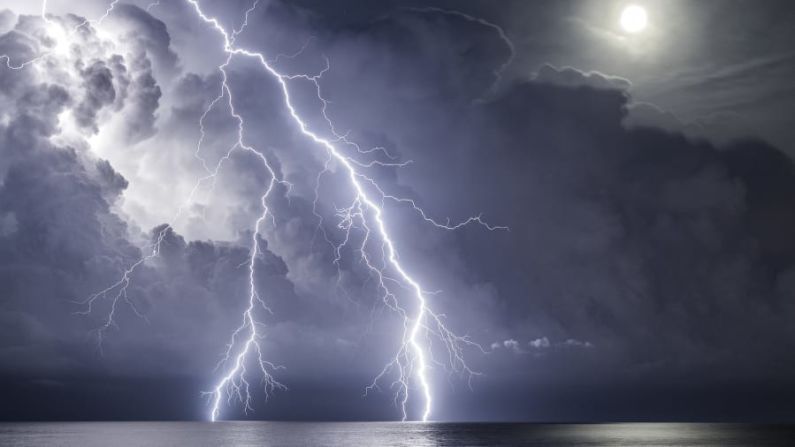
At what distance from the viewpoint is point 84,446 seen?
69062mm

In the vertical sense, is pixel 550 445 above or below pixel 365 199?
below

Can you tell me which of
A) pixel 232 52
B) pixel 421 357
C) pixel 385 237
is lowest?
pixel 421 357

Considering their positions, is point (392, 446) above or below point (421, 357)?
below

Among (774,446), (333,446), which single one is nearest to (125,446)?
(333,446)

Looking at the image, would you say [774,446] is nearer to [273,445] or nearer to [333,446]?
[333,446]

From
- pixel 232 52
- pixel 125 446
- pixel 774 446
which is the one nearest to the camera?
pixel 232 52

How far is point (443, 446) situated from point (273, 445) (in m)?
16.6

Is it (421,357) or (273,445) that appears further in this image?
(273,445)

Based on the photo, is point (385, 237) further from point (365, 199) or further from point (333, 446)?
point (333, 446)

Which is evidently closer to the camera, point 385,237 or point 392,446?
point 385,237

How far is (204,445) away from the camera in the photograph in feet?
225

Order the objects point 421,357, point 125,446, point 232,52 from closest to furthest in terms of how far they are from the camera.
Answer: point 232,52 → point 421,357 → point 125,446

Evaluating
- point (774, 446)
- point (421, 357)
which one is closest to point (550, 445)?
point (774, 446)

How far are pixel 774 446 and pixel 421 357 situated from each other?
4120cm
